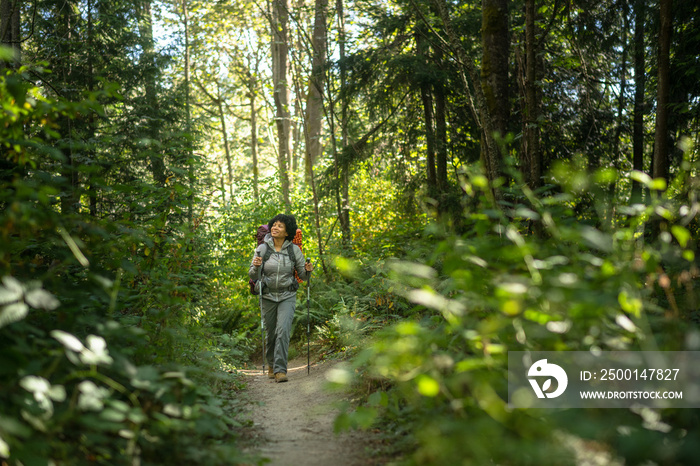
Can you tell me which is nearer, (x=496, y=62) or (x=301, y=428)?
(x=301, y=428)

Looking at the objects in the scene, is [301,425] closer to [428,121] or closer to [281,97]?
[428,121]

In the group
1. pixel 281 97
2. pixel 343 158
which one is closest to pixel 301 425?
pixel 343 158

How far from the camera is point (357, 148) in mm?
11781

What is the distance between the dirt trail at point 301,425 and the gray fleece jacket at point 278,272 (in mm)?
1252

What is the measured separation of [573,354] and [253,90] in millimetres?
21327

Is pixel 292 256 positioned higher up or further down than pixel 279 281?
higher up

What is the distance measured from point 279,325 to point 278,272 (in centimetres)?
75

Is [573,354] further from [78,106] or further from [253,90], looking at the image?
[253,90]

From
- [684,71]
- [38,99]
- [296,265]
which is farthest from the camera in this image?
[684,71]

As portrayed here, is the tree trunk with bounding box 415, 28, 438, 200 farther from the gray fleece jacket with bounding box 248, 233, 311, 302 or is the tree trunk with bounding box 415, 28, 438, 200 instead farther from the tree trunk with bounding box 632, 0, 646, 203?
the gray fleece jacket with bounding box 248, 233, 311, 302

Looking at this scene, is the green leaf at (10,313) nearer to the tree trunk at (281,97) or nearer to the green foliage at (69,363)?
the green foliage at (69,363)

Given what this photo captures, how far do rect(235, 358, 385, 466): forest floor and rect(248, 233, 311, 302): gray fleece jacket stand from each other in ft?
4.11

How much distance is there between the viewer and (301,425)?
475 centimetres

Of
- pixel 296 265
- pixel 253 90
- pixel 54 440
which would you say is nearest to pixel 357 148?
pixel 296 265
